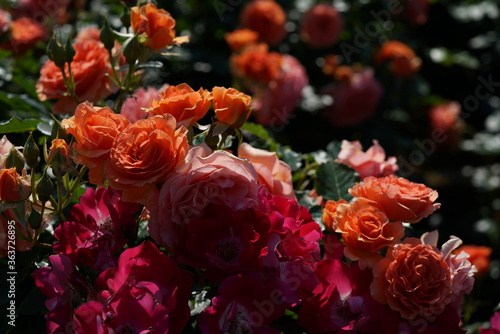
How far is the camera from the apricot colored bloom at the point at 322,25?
2.75 metres

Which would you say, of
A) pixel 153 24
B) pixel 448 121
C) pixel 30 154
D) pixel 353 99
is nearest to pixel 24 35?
pixel 153 24

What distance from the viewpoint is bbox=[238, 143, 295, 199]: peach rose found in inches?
36.2

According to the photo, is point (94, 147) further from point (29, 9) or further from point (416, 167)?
point (416, 167)

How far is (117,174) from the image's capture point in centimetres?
77

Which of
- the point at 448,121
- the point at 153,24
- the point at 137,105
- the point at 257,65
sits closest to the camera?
the point at 153,24

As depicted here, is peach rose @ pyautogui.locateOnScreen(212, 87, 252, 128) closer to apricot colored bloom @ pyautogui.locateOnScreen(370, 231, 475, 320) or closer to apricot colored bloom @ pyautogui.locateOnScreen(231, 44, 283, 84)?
apricot colored bloom @ pyautogui.locateOnScreen(370, 231, 475, 320)

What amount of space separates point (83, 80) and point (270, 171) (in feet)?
1.33

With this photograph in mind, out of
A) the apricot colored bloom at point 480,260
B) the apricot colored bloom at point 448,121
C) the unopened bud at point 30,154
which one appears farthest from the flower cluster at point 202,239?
the apricot colored bloom at point 448,121

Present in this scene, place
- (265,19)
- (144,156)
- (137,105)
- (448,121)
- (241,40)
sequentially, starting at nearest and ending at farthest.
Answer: (144,156)
(137,105)
(241,40)
(265,19)
(448,121)

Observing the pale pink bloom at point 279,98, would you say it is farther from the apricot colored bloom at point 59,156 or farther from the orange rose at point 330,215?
the apricot colored bloom at point 59,156

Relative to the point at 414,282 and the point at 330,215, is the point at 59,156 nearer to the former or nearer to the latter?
the point at 330,215

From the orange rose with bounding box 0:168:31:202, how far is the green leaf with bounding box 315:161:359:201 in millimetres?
510

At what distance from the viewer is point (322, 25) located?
277 centimetres

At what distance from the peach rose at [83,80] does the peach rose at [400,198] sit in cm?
51
